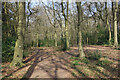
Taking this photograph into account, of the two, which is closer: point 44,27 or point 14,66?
point 14,66

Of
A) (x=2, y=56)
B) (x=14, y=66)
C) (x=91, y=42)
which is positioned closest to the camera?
(x=14, y=66)

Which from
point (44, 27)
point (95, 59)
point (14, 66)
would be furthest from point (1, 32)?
point (44, 27)

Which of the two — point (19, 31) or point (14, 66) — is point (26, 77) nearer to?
point (14, 66)

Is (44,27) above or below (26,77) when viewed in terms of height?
above

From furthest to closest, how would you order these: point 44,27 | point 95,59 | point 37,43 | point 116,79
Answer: point 44,27 < point 37,43 < point 95,59 < point 116,79

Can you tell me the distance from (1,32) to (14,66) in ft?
10.0

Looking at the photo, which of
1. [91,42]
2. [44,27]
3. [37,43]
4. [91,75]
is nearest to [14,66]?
[91,75]

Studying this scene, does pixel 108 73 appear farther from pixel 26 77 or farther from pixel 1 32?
pixel 1 32

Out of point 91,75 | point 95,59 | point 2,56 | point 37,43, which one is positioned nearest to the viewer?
point 91,75

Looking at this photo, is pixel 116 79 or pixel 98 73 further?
pixel 98 73

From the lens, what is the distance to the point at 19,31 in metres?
6.95

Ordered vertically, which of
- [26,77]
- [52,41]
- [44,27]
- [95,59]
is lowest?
[26,77]

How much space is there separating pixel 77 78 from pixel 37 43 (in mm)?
19917

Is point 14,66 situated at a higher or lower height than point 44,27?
lower
